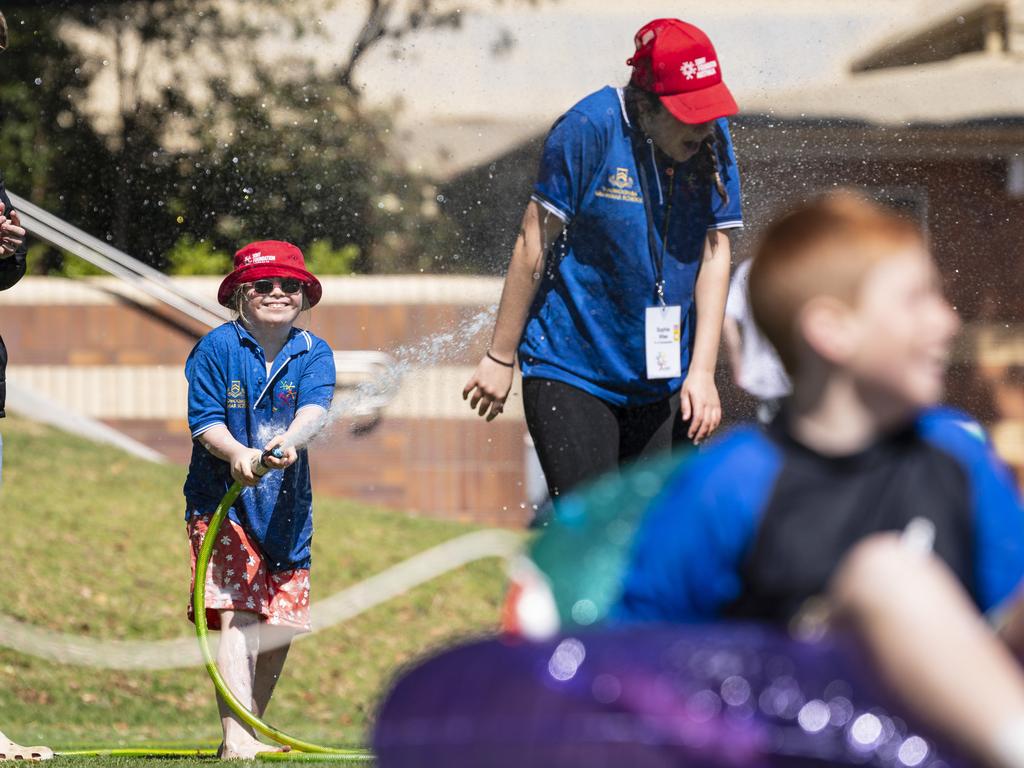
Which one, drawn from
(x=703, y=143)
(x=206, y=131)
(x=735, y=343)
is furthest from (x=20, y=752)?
(x=206, y=131)

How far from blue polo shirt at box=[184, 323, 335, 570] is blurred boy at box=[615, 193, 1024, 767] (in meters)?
2.80

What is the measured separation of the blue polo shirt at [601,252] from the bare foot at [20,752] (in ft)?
6.54

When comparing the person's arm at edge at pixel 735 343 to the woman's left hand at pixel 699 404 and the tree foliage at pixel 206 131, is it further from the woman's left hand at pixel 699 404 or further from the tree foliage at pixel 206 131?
the tree foliage at pixel 206 131

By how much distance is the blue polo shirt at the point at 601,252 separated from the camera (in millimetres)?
4160

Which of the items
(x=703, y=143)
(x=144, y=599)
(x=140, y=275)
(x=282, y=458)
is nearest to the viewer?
(x=703, y=143)

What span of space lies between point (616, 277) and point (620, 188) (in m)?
0.24

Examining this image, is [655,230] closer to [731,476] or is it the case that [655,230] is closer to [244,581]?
[244,581]

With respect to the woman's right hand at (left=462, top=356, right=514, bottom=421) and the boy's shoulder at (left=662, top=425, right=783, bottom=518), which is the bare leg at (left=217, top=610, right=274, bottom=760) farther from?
the boy's shoulder at (left=662, top=425, right=783, bottom=518)

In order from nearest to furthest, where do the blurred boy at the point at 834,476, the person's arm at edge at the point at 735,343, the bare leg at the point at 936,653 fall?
the bare leg at the point at 936,653
the blurred boy at the point at 834,476
the person's arm at edge at the point at 735,343

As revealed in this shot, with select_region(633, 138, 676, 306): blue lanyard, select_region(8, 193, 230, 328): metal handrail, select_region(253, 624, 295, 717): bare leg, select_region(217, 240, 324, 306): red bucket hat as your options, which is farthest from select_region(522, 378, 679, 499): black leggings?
select_region(8, 193, 230, 328): metal handrail

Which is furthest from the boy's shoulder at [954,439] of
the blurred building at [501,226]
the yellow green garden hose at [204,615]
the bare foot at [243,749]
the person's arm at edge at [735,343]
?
the blurred building at [501,226]

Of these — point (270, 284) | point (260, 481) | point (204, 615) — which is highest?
point (270, 284)

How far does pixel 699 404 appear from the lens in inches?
166

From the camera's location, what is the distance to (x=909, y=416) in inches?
90.2
